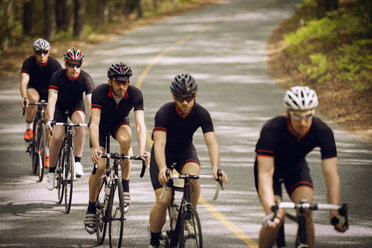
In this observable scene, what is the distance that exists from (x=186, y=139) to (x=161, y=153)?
51 centimetres

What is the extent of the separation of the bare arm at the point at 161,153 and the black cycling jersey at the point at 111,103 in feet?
5.03

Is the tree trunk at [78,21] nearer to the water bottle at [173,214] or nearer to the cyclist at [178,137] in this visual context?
the cyclist at [178,137]

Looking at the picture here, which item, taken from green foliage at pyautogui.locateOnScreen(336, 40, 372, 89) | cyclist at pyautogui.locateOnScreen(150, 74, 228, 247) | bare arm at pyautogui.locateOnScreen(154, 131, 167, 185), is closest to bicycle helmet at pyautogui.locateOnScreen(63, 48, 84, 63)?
cyclist at pyautogui.locateOnScreen(150, 74, 228, 247)

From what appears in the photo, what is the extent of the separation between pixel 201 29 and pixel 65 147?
29519mm

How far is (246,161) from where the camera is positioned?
12.9 metres

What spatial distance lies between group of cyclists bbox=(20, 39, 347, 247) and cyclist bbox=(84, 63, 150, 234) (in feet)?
0.04

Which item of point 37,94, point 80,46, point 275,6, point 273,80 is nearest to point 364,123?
point 273,80

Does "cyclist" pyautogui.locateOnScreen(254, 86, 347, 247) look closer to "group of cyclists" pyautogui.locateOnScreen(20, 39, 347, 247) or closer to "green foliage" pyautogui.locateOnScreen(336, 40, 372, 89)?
"group of cyclists" pyautogui.locateOnScreen(20, 39, 347, 247)

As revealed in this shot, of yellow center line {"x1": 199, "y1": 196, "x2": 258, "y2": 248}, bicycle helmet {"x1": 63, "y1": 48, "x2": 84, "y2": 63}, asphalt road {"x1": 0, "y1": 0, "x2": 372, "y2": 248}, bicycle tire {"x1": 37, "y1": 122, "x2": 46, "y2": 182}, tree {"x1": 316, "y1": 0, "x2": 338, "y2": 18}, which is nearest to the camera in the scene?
yellow center line {"x1": 199, "y1": 196, "x2": 258, "y2": 248}

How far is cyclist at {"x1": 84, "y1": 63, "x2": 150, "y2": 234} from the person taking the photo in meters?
7.96

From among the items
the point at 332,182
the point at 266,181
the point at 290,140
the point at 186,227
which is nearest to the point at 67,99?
the point at 186,227

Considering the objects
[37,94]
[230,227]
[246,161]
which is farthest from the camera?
[246,161]

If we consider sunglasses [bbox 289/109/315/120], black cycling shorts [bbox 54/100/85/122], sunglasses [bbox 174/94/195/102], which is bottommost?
black cycling shorts [bbox 54/100/85/122]

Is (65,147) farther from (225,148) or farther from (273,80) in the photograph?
(273,80)
